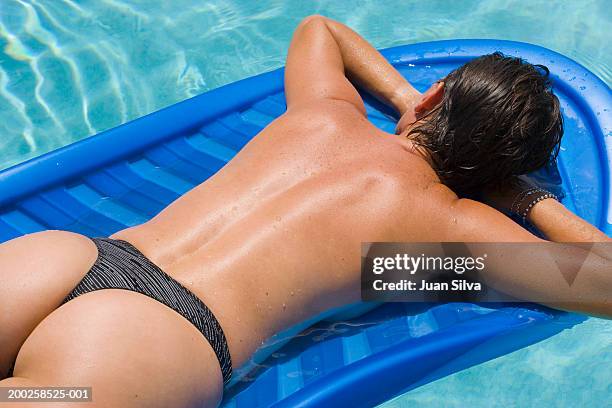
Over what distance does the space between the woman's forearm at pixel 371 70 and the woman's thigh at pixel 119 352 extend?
1.53 metres

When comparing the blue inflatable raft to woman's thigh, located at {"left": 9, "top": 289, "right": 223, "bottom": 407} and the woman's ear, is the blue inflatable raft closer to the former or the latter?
woman's thigh, located at {"left": 9, "top": 289, "right": 223, "bottom": 407}

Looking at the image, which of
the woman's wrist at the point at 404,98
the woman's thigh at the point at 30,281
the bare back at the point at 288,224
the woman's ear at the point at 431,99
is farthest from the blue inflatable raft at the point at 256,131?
the woman's thigh at the point at 30,281

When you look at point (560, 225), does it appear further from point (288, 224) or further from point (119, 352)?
point (119, 352)

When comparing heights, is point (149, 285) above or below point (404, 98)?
below

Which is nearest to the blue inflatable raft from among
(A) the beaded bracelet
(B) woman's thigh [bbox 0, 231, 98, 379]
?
(A) the beaded bracelet

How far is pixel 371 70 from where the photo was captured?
321 centimetres

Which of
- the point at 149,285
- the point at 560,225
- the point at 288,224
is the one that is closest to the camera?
the point at 149,285

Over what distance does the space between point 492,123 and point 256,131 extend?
124 cm

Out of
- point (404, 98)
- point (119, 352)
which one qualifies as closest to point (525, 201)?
point (404, 98)

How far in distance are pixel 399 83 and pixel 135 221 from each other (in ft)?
3.98

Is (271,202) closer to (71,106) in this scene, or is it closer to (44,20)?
(71,106)

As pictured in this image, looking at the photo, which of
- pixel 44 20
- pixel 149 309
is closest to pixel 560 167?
pixel 149 309

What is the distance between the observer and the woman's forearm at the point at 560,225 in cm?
252

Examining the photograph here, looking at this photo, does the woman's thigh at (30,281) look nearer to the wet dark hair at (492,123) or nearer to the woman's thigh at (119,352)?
the woman's thigh at (119,352)
